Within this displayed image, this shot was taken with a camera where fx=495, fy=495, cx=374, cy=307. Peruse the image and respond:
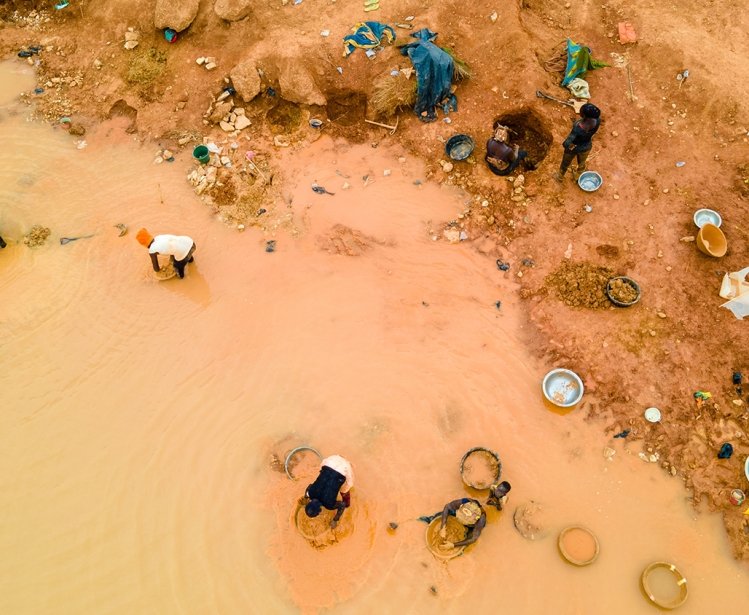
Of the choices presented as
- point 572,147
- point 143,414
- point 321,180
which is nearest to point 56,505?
point 143,414

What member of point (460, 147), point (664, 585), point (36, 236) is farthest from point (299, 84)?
point (664, 585)

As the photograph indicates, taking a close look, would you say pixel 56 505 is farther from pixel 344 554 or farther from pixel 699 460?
pixel 699 460

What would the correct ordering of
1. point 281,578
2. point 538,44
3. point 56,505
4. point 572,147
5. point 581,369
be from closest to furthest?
1. point 281,578
2. point 56,505
3. point 581,369
4. point 572,147
5. point 538,44

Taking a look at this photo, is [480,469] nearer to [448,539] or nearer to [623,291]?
[448,539]

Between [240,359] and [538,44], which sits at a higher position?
[538,44]

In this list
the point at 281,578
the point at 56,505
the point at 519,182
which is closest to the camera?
the point at 281,578
